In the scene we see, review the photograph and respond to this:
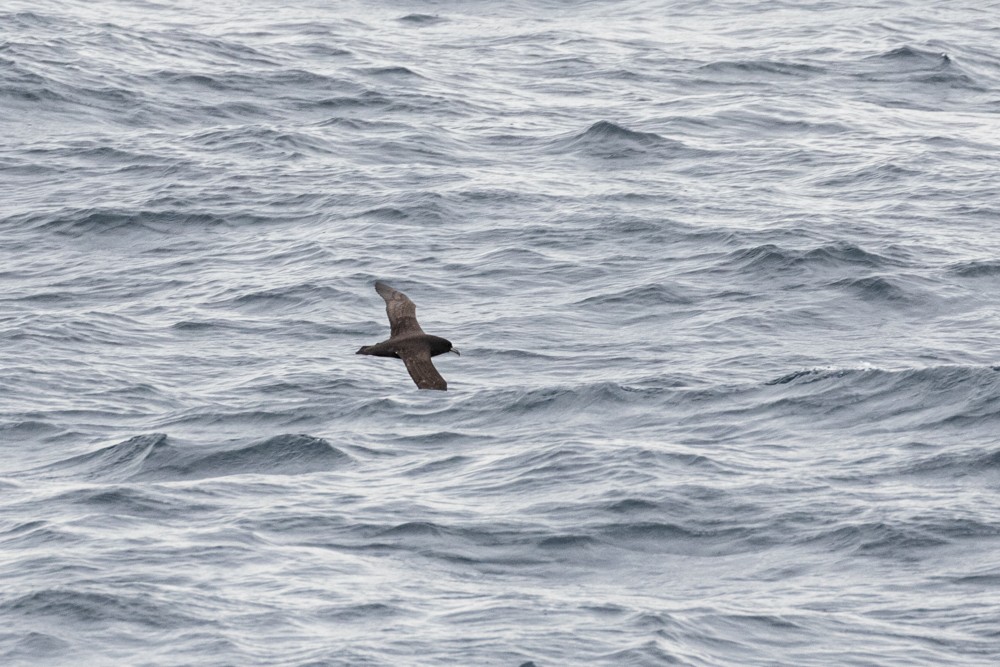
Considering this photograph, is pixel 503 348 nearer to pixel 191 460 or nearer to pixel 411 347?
pixel 191 460

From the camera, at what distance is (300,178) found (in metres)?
35.8

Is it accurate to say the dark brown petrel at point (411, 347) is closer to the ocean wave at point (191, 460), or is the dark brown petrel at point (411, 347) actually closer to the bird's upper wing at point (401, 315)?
the bird's upper wing at point (401, 315)

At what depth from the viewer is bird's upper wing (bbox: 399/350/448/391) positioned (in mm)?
20913

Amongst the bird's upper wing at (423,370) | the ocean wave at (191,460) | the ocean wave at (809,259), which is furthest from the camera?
the ocean wave at (809,259)

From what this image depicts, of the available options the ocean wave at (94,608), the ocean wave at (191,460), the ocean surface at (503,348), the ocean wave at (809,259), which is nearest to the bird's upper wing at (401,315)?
the ocean surface at (503,348)

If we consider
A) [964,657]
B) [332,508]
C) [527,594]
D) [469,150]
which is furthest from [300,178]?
[964,657]

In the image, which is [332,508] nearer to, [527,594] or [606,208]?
[527,594]

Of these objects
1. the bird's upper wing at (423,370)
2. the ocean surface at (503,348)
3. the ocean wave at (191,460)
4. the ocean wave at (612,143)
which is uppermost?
the bird's upper wing at (423,370)

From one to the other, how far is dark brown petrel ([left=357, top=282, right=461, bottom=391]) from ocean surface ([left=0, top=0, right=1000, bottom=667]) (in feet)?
5.99

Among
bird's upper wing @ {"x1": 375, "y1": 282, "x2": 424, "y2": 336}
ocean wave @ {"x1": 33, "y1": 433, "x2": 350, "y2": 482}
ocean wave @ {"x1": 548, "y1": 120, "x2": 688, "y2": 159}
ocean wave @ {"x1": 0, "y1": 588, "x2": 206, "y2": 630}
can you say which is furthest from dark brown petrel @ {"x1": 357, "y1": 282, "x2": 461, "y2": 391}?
ocean wave @ {"x1": 548, "y1": 120, "x2": 688, "y2": 159}

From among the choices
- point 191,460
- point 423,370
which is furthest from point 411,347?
point 191,460

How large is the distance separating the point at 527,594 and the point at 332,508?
10.1ft

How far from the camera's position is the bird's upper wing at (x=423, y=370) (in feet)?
68.6

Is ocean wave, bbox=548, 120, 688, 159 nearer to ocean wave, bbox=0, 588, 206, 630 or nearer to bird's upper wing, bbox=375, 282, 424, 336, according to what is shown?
bird's upper wing, bbox=375, 282, 424, 336
